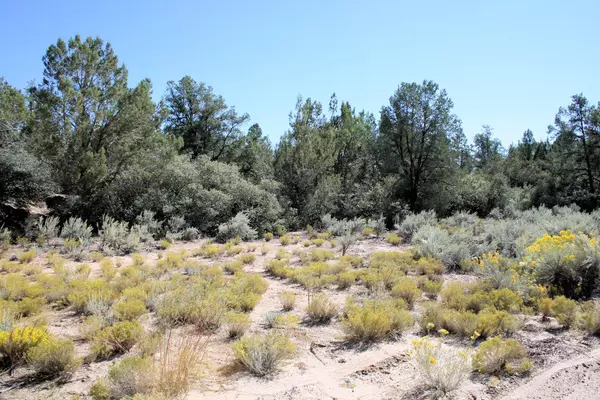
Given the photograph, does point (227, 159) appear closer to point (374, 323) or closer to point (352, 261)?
point (352, 261)

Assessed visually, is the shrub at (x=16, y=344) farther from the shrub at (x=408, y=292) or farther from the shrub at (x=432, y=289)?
the shrub at (x=432, y=289)

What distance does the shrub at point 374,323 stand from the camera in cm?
494

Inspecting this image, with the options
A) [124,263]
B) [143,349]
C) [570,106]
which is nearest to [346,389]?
[143,349]

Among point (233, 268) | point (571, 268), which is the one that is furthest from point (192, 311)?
point (571, 268)

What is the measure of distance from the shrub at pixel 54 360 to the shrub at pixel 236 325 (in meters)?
1.85

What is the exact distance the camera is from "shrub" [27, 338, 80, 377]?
13.1 ft

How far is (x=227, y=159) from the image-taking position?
31.0 m

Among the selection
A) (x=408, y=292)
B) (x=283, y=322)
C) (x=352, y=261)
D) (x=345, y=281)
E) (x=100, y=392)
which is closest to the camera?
(x=100, y=392)

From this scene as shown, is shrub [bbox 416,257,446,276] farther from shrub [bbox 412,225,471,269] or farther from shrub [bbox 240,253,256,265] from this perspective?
shrub [bbox 240,253,256,265]

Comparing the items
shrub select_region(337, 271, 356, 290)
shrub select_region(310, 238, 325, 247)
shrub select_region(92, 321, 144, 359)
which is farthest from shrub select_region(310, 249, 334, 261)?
shrub select_region(92, 321, 144, 359)

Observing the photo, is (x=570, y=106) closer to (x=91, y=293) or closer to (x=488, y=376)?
(x=488, y=376)

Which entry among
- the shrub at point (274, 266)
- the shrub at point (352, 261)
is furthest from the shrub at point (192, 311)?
the shrub at point (352, 261)

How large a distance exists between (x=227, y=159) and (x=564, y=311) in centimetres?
2783

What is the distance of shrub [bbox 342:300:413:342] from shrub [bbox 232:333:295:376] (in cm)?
98
